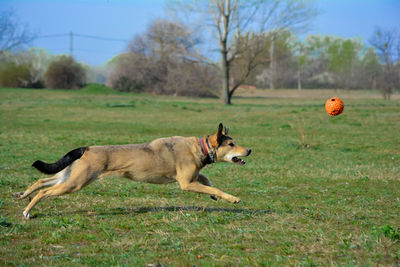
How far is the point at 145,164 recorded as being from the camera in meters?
7.93

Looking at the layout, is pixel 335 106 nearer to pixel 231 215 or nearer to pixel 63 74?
pixel 231 215

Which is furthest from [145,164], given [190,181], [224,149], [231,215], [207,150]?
[231,215]

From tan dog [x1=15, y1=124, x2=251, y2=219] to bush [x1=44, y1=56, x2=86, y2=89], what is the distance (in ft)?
187

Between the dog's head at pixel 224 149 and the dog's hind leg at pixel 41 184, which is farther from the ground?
the dog's head at pixel 224 149

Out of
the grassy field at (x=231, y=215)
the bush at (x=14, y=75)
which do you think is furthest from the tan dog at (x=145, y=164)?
the bush at (x=14, y=75)

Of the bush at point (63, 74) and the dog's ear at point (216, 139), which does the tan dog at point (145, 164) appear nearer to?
the dog's ear at point (216, 139)

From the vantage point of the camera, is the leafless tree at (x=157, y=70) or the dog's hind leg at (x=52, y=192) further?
the leafless tree at (x=157, y=70)

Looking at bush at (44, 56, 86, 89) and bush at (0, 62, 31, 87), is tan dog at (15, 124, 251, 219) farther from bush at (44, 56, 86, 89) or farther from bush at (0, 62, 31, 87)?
bush at (0, 62, 31, 87)

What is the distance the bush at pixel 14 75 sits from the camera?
2462 inches

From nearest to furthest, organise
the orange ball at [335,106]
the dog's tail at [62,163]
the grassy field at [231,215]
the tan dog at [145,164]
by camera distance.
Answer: the grassy field at [231,215] < the tan dog at [145,164] < the dog's tail at [62,163] < the orange ball at [335,106]

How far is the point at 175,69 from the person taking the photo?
60.8m

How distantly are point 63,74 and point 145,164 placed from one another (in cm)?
5844

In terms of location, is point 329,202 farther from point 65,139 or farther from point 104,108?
point 104,108

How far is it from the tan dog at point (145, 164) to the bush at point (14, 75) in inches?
2340
